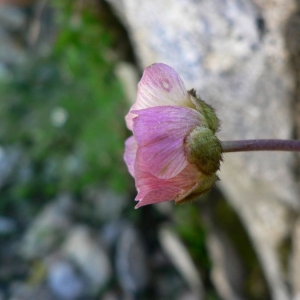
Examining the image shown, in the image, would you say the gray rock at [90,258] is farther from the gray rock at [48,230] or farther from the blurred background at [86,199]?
the gray rock at [48,230]

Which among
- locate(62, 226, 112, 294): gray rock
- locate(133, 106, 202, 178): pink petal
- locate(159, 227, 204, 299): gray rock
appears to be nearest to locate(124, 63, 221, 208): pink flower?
locate(133, 106, 202, 178): pink petal

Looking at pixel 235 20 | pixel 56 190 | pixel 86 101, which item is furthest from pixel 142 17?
pixel 56 190

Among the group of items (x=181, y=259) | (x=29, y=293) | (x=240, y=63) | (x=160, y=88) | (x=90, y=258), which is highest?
(x=240, y=63)

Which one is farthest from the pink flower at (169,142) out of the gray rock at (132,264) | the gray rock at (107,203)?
the gray rock at (107,203)

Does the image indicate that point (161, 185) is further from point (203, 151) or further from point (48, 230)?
point (48, 230)

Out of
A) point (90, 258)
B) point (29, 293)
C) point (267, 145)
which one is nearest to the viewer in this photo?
point (267, 145)

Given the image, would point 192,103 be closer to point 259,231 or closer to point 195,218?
point 259,231

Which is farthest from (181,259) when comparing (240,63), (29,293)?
(240,63)
